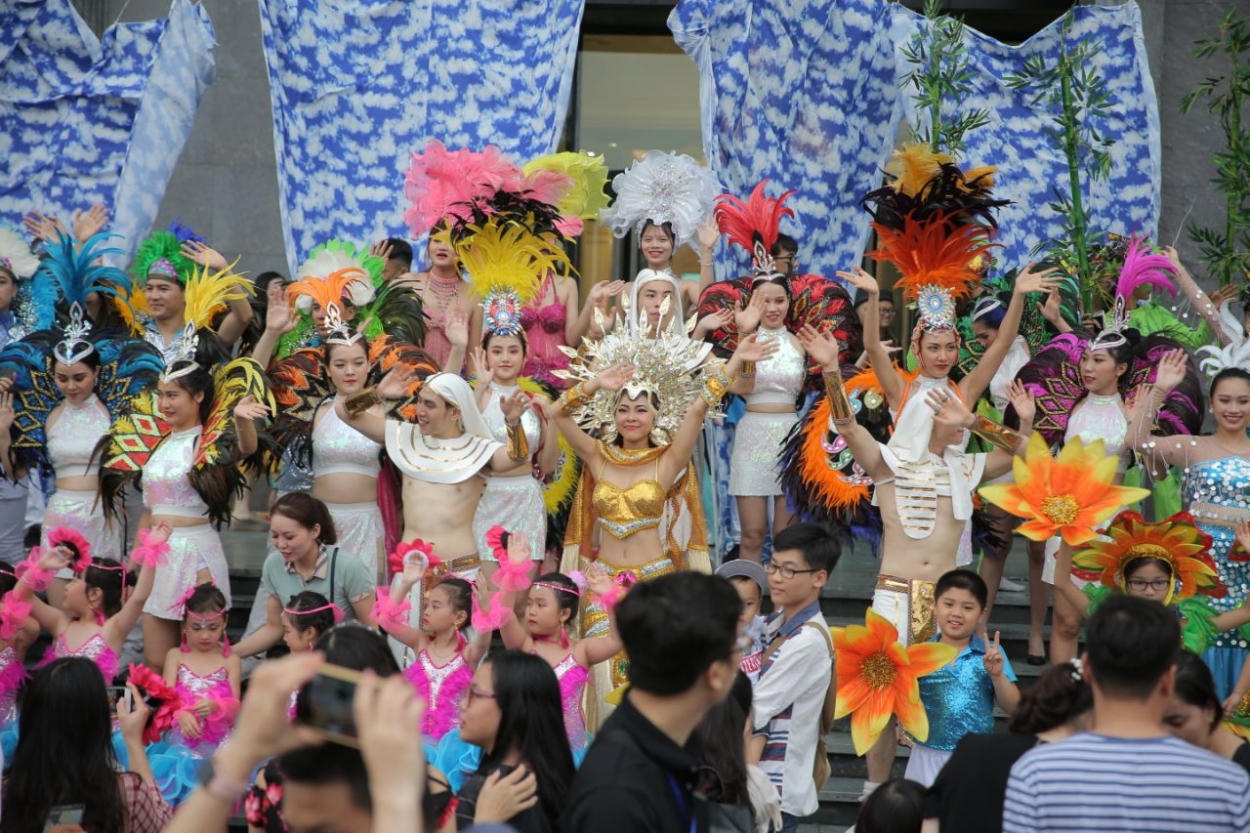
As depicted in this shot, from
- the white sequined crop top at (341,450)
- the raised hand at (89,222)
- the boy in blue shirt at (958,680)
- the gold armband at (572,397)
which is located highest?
the raised hand at (89,222)

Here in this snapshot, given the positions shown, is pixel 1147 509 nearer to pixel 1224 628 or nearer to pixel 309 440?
pixel 1224 628

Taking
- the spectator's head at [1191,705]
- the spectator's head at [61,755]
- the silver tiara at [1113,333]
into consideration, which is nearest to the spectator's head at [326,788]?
the spectator's head at [61,755]

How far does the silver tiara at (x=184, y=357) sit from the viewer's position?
22.4 ft

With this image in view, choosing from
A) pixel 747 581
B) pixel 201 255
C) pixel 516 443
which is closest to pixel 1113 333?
pixel 747 581

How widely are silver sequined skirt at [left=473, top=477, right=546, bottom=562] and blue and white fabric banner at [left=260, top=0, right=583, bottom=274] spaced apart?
9.08 ft

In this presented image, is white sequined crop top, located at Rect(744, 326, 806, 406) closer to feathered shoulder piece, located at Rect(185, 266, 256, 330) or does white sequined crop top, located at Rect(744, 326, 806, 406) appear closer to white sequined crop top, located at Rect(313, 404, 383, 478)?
white sequined crop top, located at Rect(313, 404, 383, 478)

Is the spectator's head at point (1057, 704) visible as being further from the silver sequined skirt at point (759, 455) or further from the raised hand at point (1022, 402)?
the silver sequined skirt at point (759, 455)

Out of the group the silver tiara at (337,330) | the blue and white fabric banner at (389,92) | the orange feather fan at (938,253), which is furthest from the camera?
the blue and white fabric banner at (389,92)

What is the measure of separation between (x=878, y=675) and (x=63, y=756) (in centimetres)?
279

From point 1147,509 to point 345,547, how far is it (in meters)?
4.56

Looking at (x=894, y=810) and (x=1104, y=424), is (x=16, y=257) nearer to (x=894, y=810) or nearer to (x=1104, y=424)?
(x=1104, y=424)

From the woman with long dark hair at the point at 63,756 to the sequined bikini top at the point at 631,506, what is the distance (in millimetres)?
2981

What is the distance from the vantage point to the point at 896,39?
29.4 ft

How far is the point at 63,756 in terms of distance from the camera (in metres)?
3.99
